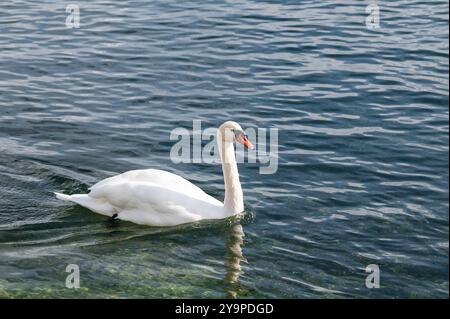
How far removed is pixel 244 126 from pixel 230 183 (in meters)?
3.67

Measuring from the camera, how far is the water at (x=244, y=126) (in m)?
12.3

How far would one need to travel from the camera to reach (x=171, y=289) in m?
11.6

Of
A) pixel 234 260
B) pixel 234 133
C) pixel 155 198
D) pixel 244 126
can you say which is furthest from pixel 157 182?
pixel 244 126

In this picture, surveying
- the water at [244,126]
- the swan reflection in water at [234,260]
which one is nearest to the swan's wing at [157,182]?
the water at [244,126]

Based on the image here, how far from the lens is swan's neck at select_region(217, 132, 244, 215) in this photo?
13859mm

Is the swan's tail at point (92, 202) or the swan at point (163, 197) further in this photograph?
the swan's tail at point (92, 202)

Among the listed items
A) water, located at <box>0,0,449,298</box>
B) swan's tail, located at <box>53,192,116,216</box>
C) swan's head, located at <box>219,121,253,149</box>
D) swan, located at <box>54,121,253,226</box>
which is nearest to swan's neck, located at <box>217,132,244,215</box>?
swan, located at <box>54,121,253,226</box>

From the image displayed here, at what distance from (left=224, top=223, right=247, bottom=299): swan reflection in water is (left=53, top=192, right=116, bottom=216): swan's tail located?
187 cm

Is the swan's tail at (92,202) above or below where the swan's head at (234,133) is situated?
below

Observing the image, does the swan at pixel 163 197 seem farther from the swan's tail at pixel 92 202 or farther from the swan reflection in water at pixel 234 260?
the swan reflection in water at pixel 234 260

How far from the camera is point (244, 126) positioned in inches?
688

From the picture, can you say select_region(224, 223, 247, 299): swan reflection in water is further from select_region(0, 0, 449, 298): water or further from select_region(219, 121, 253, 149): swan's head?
select_region(219, 121, 253, 149): swan's head

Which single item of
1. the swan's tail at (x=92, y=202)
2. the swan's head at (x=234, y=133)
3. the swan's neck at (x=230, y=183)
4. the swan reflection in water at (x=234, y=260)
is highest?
the swan's head at (x=234, y=133)
